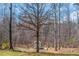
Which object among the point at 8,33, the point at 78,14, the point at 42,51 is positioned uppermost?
the point at 78,14

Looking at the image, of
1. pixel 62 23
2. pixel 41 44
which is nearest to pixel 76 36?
pixel 62 23

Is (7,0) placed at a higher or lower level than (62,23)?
higher

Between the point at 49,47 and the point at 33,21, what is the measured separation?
0.88ft

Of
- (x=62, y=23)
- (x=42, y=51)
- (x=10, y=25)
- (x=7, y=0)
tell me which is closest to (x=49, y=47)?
(x=42, y=51)

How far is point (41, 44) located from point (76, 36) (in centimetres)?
31

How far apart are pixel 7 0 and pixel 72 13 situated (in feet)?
1.90

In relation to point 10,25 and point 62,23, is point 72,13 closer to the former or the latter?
point 62,23

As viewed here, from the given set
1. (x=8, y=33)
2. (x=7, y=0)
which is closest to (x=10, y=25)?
(x=8, y=33)

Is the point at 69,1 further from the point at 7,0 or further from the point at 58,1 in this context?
the point at 7,0

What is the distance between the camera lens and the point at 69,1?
241cm

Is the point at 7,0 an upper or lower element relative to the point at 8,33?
upper

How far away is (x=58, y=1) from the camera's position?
242 cm

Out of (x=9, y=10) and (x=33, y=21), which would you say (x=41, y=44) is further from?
(x=9, y=10)

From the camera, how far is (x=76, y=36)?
7.97 feet
